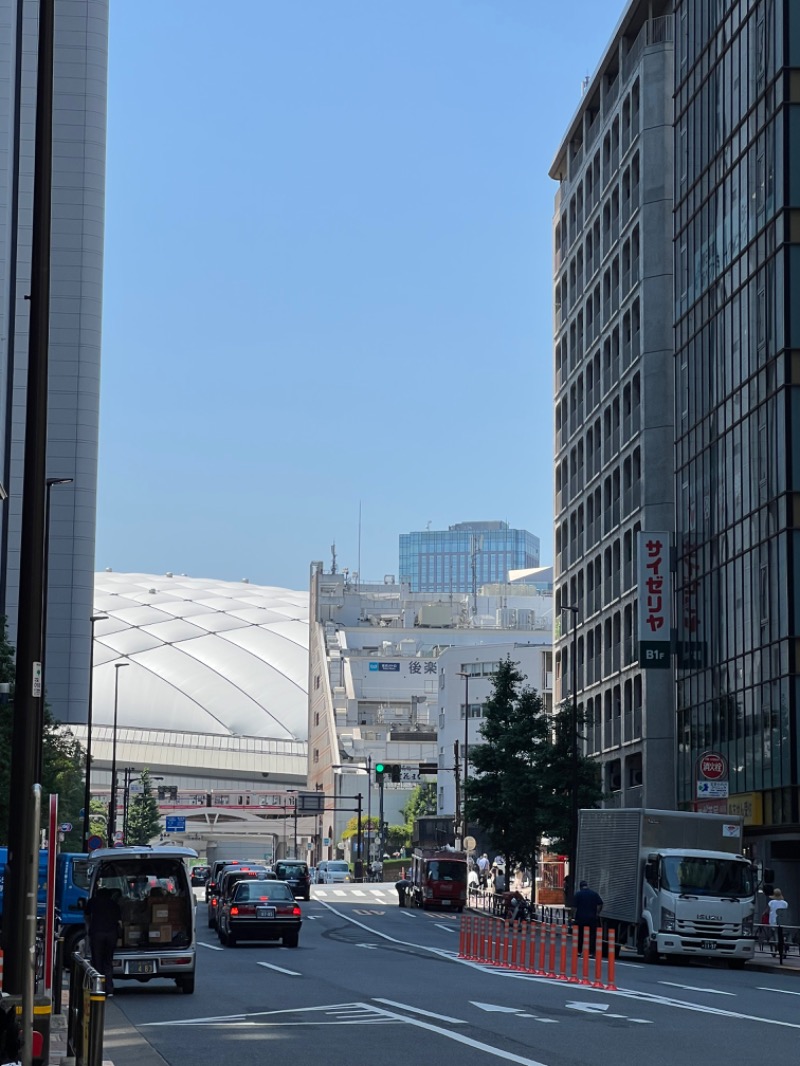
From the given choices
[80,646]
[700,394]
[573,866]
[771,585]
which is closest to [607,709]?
[573,866]

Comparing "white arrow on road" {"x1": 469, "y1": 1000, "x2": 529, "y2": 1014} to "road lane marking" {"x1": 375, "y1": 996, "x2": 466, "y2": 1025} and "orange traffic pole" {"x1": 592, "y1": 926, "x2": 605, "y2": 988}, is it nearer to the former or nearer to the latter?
"road lane marking" {"x1": 375, "y1": 996, "x2": 466, "y2": 1025}

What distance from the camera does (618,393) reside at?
87.9 meters

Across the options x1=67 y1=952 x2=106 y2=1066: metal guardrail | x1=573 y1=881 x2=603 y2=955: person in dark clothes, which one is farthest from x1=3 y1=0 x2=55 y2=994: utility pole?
x1=573 y1=881 x2=603 y2=955: person in dark clothes

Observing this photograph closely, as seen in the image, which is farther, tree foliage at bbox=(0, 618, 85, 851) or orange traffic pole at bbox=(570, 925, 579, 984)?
tree foliage at bbox=(0, 618, 85, 851)

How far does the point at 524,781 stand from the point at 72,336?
62.4 metres

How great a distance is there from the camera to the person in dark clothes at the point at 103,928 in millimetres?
27438

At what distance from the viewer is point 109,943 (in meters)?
27.6

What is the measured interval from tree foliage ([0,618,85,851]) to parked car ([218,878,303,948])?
21.2 feet

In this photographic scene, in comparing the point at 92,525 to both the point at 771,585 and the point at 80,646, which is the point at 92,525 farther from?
the point at 771,585

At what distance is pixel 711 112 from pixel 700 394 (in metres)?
11.3

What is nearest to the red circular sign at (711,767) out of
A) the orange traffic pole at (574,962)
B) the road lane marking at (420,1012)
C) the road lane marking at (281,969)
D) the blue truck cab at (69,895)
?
the orange traffic pole at (574,962)

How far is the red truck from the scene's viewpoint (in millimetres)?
81812

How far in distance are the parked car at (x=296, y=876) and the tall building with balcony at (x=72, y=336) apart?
2682cm

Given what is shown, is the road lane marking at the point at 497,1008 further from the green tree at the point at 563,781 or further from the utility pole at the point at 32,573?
the green tree at the point at 563,781
